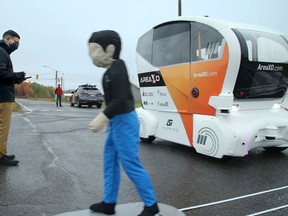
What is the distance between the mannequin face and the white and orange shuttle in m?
2.83

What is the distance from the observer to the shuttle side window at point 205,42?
563 cm

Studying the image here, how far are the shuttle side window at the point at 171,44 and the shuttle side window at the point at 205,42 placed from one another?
0.52 ft

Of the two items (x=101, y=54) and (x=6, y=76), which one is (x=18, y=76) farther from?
(x=101, y=54)

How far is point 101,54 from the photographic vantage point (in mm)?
3100

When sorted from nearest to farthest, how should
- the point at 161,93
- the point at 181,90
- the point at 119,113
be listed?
the point at 119,113 < the point at 181,90 < the point at 161,93

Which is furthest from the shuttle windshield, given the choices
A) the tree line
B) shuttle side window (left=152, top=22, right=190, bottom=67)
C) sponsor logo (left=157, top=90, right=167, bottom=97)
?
the tree line

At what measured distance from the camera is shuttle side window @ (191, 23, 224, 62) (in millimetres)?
5629

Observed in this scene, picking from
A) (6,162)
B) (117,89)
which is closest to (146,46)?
(6,162)

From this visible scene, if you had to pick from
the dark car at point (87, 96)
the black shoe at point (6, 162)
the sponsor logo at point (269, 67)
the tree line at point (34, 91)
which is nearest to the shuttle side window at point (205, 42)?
the sponsor logo at point (269, 67)

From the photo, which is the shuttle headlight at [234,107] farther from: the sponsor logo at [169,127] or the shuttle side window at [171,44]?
the sponsor logo at [169,127]

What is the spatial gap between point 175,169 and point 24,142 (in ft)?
12.7

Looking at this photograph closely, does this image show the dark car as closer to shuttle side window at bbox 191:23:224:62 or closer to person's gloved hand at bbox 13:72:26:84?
shuttle side window at bbox 191:23:224:62

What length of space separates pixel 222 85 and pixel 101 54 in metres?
2.98

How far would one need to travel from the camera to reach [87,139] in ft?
27.3
